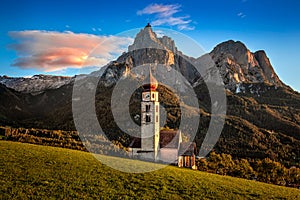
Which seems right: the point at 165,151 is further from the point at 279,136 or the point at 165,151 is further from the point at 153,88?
the point at 279,136

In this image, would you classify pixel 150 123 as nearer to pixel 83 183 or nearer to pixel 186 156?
pixel 186 156

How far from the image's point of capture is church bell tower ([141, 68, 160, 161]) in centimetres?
5572

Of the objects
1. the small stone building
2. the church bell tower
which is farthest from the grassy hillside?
the small stone building

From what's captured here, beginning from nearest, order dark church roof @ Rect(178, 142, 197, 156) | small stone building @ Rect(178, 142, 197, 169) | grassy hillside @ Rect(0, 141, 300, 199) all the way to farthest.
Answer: grassy hillside @ Rect(0, 141, 300, 199), small stone building @ Rect(178, 142, 197, 169), dark church roof @ Rect(178, 142, 197, 156)

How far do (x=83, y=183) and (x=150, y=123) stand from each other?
34.7 metres

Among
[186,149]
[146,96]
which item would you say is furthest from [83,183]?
[186,149]

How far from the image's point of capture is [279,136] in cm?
17062

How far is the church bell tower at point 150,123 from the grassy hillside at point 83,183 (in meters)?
24.8

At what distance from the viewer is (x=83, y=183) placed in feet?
73.9

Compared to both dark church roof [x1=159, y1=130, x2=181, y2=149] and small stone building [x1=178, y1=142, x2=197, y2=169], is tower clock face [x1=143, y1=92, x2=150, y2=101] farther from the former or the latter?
small stone building [x1=178, y1=142, x2=197, y2=169]

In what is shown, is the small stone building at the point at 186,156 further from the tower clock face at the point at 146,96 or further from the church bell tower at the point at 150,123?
the tower clock face at the point at 146,96

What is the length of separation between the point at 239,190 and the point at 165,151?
27.9m

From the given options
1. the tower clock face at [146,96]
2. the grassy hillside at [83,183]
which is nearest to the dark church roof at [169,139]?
the tower clock face at [146,96]

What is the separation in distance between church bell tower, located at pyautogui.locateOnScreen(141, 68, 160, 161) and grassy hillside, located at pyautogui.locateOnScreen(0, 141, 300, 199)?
81.5 feet
